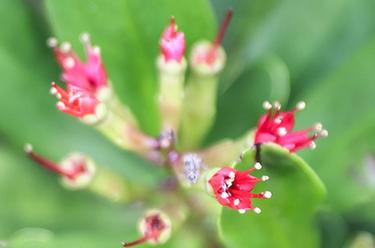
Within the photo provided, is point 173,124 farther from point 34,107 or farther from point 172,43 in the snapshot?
point 34,107

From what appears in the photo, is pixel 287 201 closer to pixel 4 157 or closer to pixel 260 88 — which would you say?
pixel 260 88

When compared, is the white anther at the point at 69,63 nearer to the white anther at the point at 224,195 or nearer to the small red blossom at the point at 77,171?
the small red blossom at the point at 77,171

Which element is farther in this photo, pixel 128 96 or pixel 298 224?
pixel 128 96

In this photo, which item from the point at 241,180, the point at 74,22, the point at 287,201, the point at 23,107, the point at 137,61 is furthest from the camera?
the point at 23,107

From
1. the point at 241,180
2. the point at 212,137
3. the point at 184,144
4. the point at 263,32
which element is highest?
the point at 263,32

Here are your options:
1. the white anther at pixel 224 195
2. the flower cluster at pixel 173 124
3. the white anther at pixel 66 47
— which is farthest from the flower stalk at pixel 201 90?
the white anther at pixel 224 195

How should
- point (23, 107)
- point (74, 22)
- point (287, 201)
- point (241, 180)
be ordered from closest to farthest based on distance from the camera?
point (241, 180)
point (287, 201)
point (74, 22)
point (23, 107)

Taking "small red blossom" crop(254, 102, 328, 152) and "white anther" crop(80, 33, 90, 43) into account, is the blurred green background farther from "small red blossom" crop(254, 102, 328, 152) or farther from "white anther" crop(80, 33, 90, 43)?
"small red blossom" crop(254, 102, 328, 152)

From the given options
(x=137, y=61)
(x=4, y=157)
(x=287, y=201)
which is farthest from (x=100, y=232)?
(x=287, y=201)
